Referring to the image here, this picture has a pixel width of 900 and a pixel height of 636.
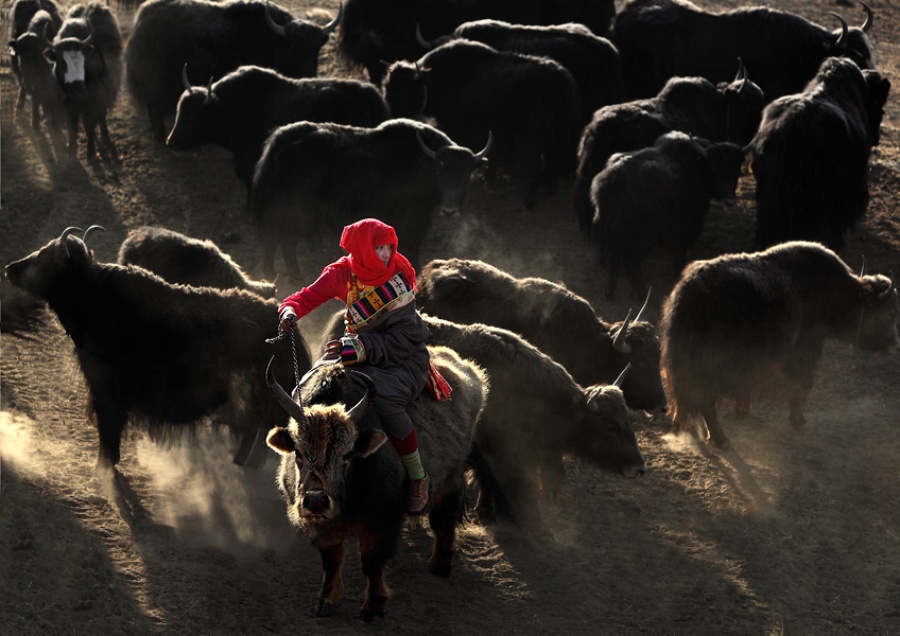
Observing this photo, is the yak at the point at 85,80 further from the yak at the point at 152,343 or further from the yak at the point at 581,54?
the yak at the point at 152,343

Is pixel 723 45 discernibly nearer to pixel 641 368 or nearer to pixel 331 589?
pixel 641 368

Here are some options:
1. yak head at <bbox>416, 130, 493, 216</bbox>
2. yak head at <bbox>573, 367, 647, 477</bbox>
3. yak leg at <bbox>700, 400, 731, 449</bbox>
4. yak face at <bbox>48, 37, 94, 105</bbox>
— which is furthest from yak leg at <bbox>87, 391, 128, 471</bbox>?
yak face at <bbox>48, 37, 94, 105</bbox>

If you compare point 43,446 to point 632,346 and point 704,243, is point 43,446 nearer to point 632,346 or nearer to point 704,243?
point 632,346

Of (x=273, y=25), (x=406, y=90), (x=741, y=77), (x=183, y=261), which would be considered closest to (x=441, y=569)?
(x=183, y=261)

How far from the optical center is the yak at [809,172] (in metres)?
10.8

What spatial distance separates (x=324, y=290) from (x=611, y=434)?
6.88ft

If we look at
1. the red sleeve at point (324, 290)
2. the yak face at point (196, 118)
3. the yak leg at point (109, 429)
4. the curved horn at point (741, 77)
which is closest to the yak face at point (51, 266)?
the yak leg at point (109, 429)

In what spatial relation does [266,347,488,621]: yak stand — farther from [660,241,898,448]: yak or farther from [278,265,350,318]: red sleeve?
[660,241,898,448]: yak

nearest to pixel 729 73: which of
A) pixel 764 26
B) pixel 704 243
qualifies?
pixel 764 26

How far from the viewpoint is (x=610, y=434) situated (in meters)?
6.89

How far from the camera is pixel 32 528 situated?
6.25m

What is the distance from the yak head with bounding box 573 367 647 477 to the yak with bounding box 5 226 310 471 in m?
1.88

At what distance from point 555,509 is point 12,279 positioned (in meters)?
3.65

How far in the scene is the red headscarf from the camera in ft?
18.4
